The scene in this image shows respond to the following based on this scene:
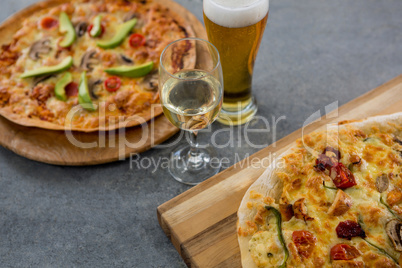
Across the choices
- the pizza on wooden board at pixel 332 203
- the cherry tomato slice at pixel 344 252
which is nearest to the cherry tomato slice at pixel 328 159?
the pizza on wooden board at pixel 332 203

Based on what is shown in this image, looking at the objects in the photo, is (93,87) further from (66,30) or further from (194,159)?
(194,159)

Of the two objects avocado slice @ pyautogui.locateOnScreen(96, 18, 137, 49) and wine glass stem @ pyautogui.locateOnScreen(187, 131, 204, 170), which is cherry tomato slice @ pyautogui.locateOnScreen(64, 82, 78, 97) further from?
wine glass stem @ pyautogui.locateOnScreen(187, 131, 204, 170)

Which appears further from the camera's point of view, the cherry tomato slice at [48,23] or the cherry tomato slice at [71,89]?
the cherry tomato slice at [48,23]

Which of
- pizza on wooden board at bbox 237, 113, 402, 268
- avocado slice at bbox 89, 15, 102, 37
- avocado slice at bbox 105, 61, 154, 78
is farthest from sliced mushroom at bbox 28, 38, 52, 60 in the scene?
pizza on wooden board at bbox 237, 113, 402, 268

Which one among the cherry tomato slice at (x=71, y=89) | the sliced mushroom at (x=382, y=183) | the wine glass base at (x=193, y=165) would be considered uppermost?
the cherry tomato slice at (x=71, y=89)

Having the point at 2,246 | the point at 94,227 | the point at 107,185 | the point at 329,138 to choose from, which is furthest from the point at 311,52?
the point at 2,246

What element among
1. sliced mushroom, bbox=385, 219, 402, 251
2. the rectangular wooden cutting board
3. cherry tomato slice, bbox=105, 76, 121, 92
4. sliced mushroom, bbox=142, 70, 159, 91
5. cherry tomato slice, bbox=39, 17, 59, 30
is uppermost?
cherry tomato slice, bbox=39, 17, 59, 30

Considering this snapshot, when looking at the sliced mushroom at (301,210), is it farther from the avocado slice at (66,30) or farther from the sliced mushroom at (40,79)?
the avocado slice at (66,30)

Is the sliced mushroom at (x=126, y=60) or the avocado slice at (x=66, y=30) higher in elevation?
the avocado slice at (x=66, y=30)
